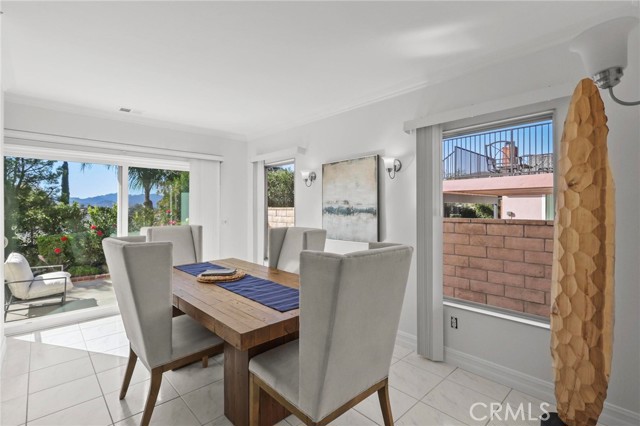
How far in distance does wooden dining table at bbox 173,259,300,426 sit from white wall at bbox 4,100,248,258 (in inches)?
99.9

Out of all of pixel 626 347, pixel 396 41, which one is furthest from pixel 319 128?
pixel 626 347

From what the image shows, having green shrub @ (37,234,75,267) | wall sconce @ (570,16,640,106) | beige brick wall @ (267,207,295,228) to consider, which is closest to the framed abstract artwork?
beige brick wall @ (267,207,295,228)

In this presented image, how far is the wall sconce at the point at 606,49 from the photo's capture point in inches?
52.7

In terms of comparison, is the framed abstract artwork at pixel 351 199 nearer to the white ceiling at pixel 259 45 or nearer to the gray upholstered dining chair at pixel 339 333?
the white ceiling at pixel 259 45

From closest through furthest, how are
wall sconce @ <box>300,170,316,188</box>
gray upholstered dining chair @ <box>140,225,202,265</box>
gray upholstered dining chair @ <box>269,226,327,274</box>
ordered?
gray upholstered dining chair @ <box>269,226,327,274</box>, gray upholstered dining chair @ <box>140,225,202,265</box>, wall sconce @ <box>300,170,316,188</box>

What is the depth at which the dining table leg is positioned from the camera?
1.73 m

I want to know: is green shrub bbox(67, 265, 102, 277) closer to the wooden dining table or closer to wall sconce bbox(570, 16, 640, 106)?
the wooden dining table

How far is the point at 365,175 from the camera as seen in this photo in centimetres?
319

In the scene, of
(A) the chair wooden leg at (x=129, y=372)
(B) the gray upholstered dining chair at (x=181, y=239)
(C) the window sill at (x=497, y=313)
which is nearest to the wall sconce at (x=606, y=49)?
(C) the window sill at (x=497, y=313)

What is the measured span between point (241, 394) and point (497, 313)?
75.7 inches

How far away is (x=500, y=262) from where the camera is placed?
248cm

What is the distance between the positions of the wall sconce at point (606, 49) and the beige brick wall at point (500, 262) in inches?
41.9

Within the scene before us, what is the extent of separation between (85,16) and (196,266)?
6.43 feet
